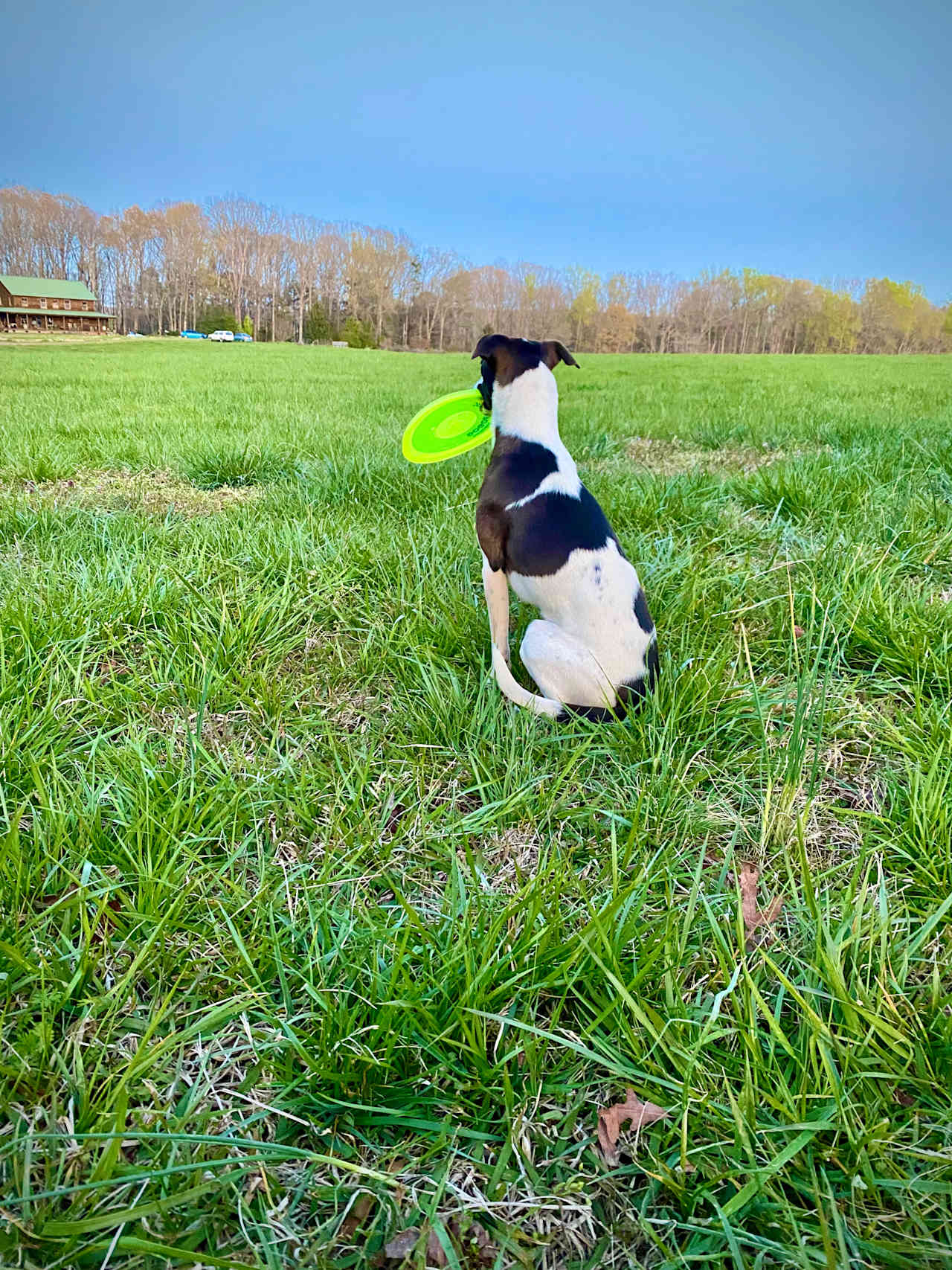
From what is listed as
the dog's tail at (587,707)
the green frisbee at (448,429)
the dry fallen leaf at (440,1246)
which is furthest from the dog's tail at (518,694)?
the dry fallen leaf at (440,1246)

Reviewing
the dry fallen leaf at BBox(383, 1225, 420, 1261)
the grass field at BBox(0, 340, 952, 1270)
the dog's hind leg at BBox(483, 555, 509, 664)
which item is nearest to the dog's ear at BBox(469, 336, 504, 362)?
the dog's hind leg at BBox(483, 555, 509, 664)

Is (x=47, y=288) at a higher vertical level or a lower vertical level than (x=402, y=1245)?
higher

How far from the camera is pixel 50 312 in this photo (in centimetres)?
834

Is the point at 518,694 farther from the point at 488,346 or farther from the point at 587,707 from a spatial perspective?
the point at 488,346

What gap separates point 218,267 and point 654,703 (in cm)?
1328

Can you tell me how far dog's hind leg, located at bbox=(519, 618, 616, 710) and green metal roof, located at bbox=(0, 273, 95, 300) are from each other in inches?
348

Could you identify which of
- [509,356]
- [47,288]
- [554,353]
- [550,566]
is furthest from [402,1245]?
[47,288]

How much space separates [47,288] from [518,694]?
9.24 metres

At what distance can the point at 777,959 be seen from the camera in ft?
4.46

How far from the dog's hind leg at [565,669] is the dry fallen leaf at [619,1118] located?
3.18 feet

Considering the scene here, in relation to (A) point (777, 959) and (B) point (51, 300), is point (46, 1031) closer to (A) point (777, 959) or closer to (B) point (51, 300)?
(A) point (777, 959)

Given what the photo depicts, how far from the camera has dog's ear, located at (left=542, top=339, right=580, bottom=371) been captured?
2125 millimetres

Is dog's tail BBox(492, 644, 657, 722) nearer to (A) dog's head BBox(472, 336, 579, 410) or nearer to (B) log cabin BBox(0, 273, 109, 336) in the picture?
(A) dog's head BBox(472, 336, 579, 410)

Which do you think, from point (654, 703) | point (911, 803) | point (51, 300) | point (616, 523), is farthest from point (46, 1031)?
point (51, 300)
